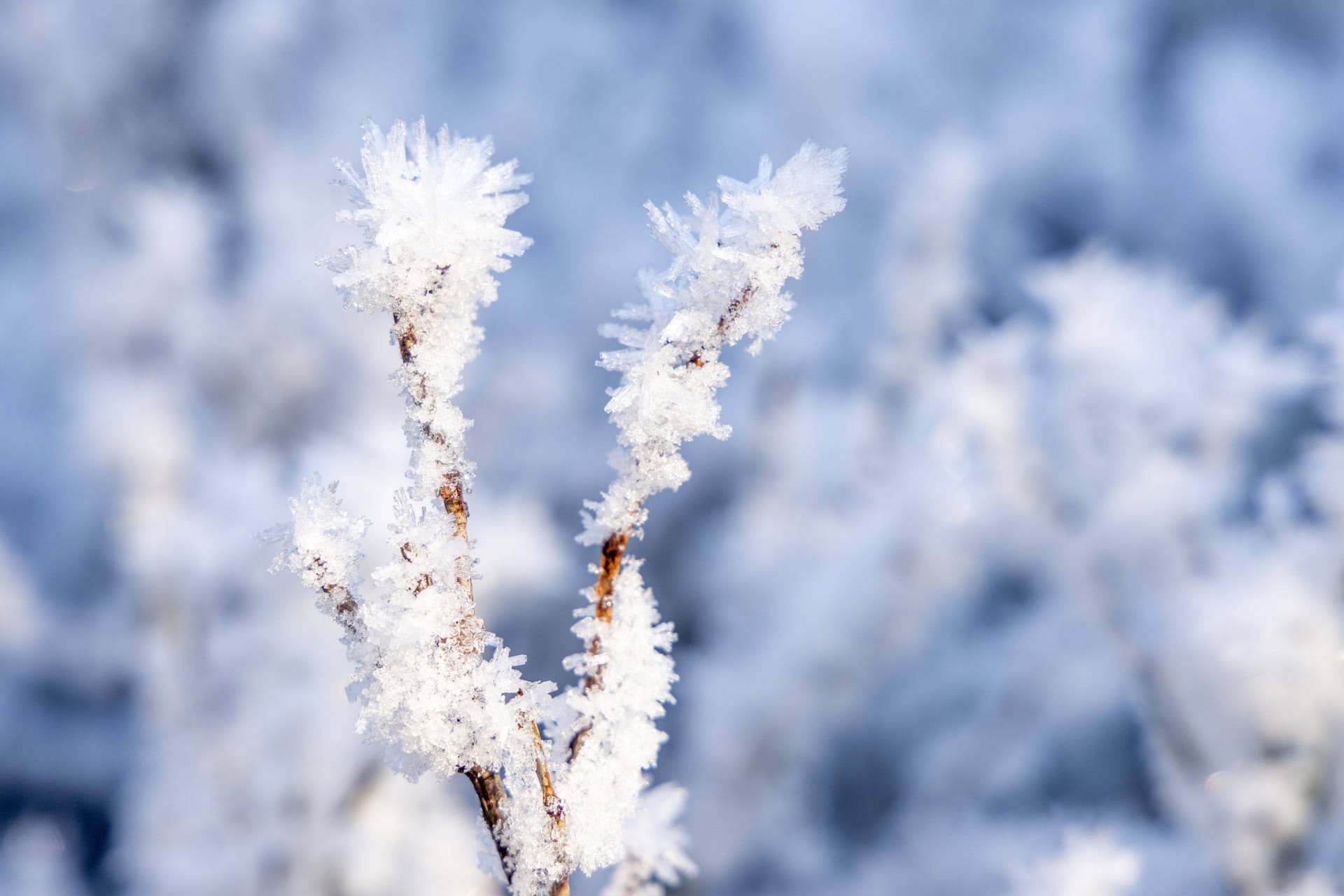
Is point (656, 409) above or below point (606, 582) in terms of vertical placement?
above

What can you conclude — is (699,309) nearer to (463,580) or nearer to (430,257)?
(430,257)

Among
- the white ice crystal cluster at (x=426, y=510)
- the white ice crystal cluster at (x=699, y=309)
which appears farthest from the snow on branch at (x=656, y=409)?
the white ice crystal cluster at (x=426, y=510)

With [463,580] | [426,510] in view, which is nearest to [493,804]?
[463,580]

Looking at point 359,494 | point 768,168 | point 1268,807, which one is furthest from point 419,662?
point 1268,807

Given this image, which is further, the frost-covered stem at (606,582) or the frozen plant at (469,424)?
the frost-covered stem at (606,582)

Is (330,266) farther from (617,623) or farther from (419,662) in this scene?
(617,623)

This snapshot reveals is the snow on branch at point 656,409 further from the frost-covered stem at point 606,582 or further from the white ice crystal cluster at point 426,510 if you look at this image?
the white ice crystal cluster at point 426,510

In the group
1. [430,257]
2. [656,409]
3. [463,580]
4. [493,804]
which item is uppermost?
[430,257]
